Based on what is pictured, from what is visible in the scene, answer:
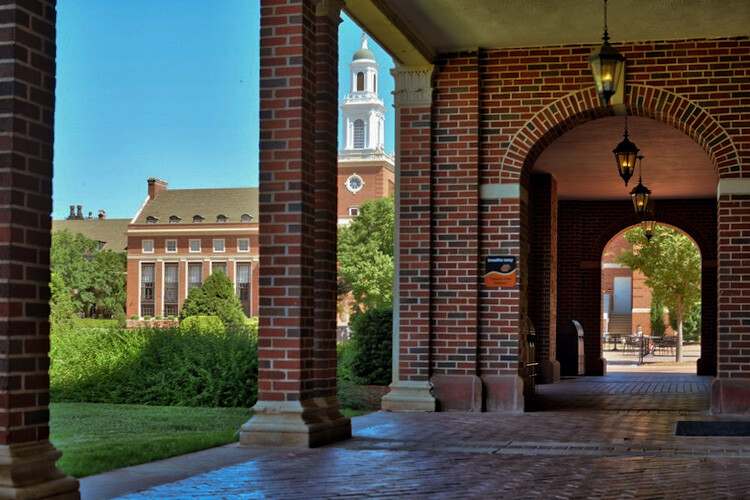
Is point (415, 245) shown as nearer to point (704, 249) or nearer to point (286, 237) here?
point (286, 237)

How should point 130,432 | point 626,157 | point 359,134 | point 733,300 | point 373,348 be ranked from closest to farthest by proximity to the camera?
point 130,432
point 733,300
point 626,157
point 373,348
point 359,134

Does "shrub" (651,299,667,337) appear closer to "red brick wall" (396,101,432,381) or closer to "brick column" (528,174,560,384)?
"brick column" (528,174,560,384)

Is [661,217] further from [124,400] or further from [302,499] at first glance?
[302,499]

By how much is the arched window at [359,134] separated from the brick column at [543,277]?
101561mm

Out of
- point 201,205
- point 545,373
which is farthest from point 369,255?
point 545,373

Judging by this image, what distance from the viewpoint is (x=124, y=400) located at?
15594 mm

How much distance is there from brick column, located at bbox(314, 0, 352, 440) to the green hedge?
5.99 m

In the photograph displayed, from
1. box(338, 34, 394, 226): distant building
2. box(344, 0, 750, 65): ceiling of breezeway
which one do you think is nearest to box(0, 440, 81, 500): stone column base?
box(344, 0, 750, 65): ceiling of breezeway

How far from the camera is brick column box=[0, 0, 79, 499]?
16.7 ft

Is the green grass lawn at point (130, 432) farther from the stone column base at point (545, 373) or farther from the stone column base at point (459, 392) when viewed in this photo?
the stone column base at point (545, 373)

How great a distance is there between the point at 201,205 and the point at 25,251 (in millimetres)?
98830

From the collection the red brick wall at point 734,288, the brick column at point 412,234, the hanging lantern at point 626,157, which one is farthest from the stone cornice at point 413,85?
the red brick wall at point 734,288

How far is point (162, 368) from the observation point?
15828 millimetres

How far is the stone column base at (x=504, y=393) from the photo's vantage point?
40.7 ft
